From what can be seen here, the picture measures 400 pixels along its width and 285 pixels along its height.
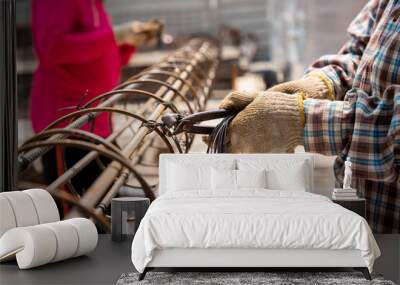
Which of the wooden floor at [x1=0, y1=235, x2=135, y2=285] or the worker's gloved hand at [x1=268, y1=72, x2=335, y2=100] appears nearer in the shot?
the wooden floor at [x1=0, y1=235, x2=135, y2=285]

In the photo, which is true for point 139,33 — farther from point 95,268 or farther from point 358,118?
point 358,118

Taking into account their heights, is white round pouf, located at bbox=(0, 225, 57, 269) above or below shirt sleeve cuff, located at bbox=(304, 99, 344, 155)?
below

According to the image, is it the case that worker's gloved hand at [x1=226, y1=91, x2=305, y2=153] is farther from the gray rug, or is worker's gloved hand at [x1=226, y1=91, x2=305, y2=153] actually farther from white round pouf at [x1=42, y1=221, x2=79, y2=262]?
white round pouf at [x1=42, y1=221, x2=79, y2=262]

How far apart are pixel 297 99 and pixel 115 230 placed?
1430mm

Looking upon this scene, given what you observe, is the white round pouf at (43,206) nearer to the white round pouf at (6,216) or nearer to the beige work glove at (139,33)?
the white round pouf at (6,216)

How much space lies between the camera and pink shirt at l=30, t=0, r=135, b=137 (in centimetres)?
421

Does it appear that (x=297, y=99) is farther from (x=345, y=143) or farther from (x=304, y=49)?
(x=304, y=49)

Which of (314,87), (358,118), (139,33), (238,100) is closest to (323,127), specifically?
(358,118)

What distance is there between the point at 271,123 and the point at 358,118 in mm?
366

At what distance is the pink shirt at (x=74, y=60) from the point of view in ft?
13.8

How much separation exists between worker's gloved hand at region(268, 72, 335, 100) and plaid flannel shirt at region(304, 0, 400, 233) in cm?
19

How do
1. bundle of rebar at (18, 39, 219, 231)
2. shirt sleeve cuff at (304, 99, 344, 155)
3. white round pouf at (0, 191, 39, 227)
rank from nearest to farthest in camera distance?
shirt sleeve cuff at (304, 99, 344, 155)
white round pouf at (0, 191, 39, 227)
bundle of rebar at (18, 39, 219, 231)

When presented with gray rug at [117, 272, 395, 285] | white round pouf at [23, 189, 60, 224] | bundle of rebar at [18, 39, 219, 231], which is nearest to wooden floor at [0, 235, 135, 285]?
gray rug at [117, 272, 395, 285]

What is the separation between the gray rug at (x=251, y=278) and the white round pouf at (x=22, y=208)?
2.20 ft
